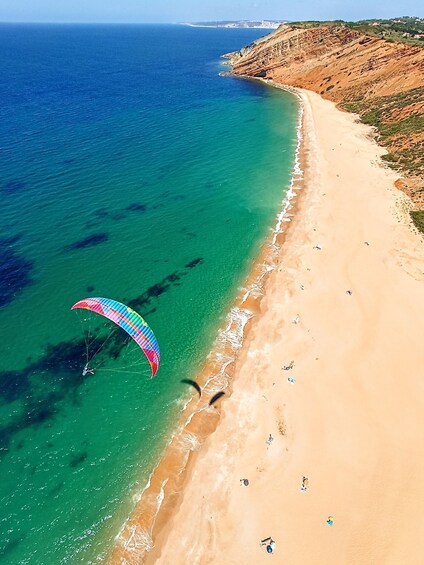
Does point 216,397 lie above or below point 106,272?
below

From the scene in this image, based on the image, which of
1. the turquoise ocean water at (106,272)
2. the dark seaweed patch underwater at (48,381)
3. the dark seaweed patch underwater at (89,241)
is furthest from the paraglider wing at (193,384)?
the dark seaweed patch underwater at (89,241)

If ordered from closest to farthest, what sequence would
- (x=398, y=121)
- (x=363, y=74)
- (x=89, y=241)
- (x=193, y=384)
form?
(x=193, y=384)
(x=89, y=241)
(x=398, y=121)
(x=363, y=74)

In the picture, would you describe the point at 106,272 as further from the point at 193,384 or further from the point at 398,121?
the point at 398,121

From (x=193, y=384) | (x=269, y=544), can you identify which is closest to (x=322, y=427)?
(x=269, y=544)

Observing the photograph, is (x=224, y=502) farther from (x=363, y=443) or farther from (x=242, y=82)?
(x=242, y=82)

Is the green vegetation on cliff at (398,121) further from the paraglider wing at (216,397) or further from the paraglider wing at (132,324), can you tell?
the paraglider wing at (132,324)

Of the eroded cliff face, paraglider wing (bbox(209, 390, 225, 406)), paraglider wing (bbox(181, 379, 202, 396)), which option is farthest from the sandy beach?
the eroded cliff face
